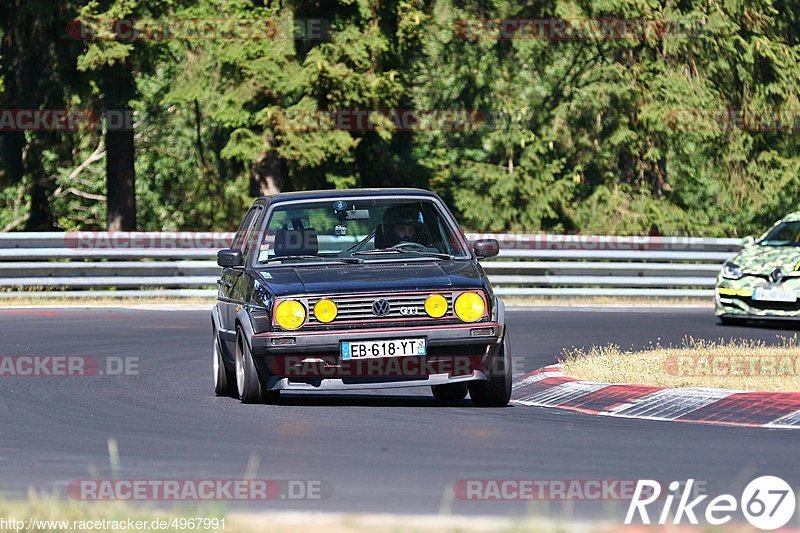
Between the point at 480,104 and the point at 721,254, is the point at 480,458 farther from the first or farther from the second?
the point at 480,104

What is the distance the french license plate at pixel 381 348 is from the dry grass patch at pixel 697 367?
2.42 meters

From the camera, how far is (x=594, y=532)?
634 cm

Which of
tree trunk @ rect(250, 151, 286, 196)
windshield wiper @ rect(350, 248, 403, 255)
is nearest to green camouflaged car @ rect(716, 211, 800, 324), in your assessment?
windshield wiper @ rect(350, 248, 403, 255)

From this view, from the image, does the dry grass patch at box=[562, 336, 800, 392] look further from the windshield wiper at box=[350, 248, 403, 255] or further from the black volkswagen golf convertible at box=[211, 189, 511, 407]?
the windshield wiper at box=[350, 248, 403, 255]

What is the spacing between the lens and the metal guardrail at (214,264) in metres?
24.3

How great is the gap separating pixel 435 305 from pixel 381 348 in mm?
488

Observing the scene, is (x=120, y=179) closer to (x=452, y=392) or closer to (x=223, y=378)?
(x=223, y=378)

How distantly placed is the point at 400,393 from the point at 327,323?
222 cm

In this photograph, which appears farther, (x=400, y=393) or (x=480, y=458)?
(x=400, y=393)

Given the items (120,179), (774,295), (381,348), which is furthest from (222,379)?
(120,179)

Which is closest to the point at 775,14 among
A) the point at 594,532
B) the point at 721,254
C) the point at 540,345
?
the point at 721,254

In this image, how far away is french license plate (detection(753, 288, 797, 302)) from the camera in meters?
19.7

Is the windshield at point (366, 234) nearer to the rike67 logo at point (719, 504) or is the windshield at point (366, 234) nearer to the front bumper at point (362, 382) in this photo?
the front bumper at point (362, 382)

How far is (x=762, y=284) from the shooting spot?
20000 millimetres
